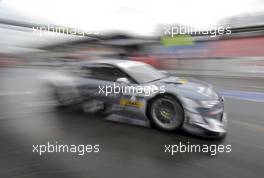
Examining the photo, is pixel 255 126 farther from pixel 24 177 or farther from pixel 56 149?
pixel 24 177

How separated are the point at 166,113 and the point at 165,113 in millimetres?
18

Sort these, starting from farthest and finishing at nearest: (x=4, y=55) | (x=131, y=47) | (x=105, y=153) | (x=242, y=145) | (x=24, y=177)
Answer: (x=131, y=47), (x=4, y=55), (x=242, y=145), (x=105, y=153), (x=24, y=177)

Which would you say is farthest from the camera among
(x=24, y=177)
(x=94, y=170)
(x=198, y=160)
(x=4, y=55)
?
(x=4, y=55)

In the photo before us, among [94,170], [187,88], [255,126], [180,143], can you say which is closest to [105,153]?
[94,170]

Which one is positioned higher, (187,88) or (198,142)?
(187,88)

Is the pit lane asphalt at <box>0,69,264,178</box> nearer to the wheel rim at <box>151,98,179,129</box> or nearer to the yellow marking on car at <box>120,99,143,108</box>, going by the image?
the wheel rim at <box>151,98,179,129</box>

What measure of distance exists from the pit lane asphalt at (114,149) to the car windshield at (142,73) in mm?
941

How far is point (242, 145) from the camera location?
4430mm

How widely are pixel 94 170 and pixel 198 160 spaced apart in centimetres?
139

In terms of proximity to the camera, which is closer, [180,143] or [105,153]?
[105,153]

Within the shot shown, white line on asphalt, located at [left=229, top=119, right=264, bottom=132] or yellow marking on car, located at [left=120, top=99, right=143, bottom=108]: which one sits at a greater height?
yellow marking on car, located at [left=120, top=99, right=143, bottom=108]

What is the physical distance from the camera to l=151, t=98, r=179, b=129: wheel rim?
16.2 feet

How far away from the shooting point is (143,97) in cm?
519

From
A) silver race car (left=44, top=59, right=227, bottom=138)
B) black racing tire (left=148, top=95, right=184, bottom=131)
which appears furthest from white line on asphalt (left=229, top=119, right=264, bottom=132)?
black racing tire (left=148, top=95, right=184, bottom=131)
